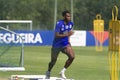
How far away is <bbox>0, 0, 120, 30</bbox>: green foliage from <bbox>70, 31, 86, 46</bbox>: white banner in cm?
2309

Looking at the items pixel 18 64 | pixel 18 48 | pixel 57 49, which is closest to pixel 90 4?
pixel 18 48

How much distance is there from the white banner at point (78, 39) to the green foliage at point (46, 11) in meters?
23.1

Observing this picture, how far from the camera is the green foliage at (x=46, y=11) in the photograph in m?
78.8

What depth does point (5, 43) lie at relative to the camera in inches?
1041

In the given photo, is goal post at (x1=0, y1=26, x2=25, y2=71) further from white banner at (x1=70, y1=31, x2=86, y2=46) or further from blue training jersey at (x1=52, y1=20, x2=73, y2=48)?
white banner at (x1=70, y1=31, x2=86, y2=46)

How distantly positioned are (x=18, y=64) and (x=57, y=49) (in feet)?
23.5

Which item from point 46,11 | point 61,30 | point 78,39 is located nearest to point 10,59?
point 61,30

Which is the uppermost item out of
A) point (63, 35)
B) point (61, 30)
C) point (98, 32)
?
point (61, 30)

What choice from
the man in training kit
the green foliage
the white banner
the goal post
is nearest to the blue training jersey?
the man in training kit

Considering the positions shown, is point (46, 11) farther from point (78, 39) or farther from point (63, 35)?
point (63, 35)

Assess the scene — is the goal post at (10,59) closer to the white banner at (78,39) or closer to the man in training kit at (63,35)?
the man in training kit at (63,35)

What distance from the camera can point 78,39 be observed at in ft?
173

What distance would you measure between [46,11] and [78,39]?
103ft

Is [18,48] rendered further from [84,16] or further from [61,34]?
[84,16]
